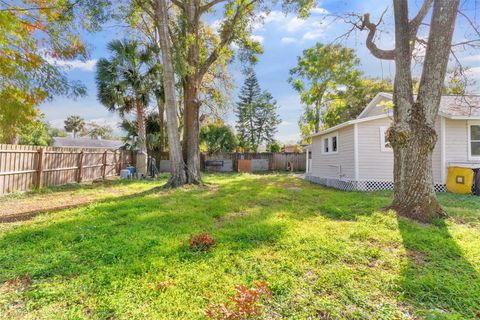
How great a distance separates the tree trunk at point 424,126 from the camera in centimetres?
451

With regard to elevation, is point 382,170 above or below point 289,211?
above

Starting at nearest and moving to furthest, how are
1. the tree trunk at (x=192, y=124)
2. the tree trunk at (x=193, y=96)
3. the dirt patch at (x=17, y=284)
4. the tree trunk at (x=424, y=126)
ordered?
1. the dirt patch at (x=17, y=284)
2. the tree trunk at (x=424, y=126)
3. the tree trunk at (x=193, y=96)
4. the tree trunk at (x=192, y=124)

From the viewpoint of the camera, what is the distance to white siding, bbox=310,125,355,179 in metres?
9.44

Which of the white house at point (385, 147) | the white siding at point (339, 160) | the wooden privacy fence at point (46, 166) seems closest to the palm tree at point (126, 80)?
the wooden privacy fence at point (46, 166)

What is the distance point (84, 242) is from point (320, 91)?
19.8m

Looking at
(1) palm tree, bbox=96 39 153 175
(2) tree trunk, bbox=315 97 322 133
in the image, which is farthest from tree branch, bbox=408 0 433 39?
(2) tree trunk, bbox=315 97 322 133

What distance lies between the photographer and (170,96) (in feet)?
28.5

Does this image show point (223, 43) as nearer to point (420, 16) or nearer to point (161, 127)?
point (420, 16)

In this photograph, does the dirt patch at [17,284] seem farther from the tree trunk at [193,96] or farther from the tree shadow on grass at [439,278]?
the tree trunk at [193,96]

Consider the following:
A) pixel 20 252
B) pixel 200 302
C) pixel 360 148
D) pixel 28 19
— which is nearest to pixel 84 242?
pixel 20 252

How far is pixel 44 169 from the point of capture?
8.66 metres

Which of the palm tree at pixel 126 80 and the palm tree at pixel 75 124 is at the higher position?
the palm tree at pixel 75 124

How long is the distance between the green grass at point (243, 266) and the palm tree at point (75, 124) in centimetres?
5505

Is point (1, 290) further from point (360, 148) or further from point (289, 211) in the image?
point (360, 148)
